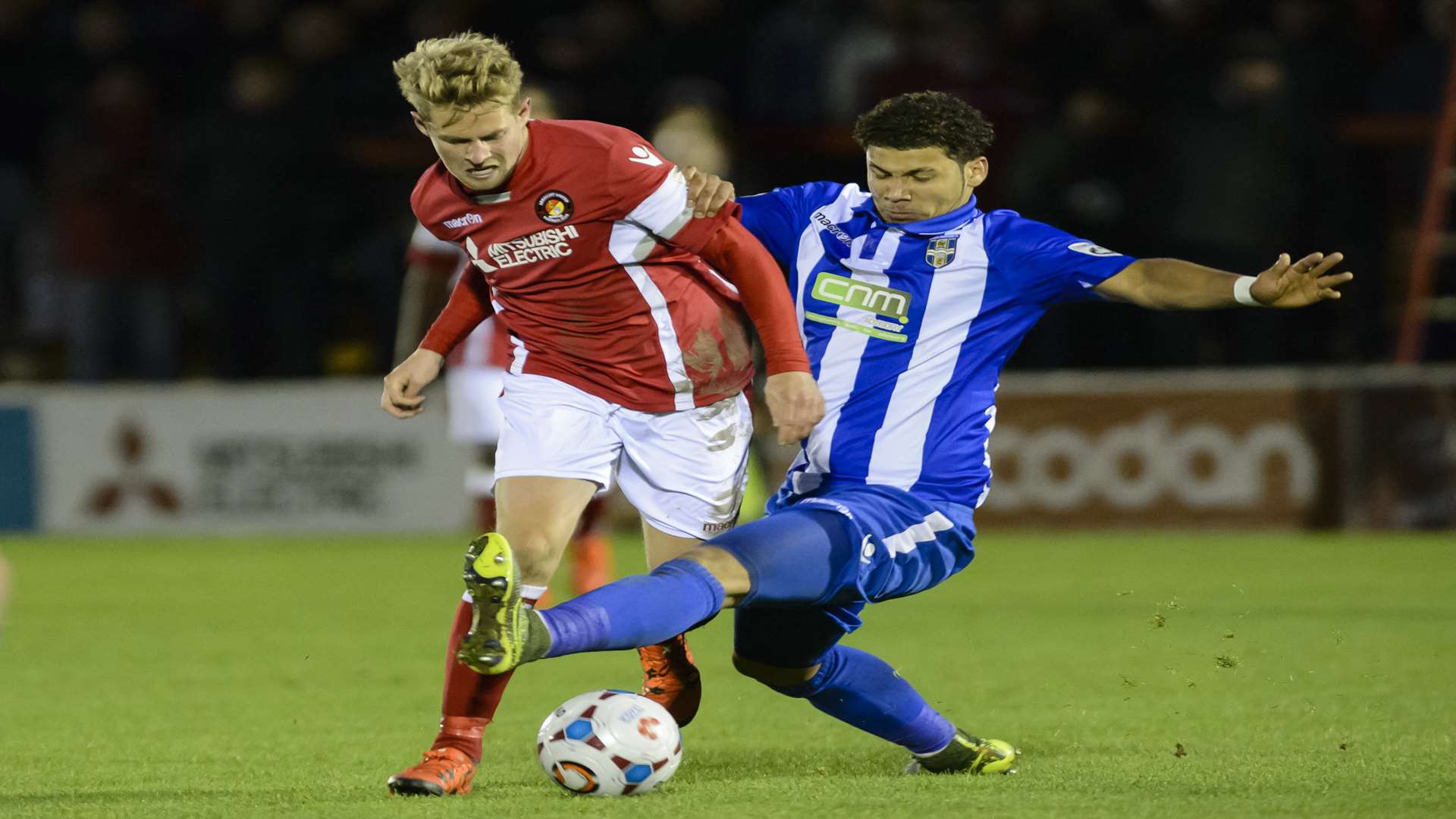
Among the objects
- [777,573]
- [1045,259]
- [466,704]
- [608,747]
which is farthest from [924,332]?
[466,704]

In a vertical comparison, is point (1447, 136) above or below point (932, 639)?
above

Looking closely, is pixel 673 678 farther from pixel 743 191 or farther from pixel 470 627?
pixel 743 191

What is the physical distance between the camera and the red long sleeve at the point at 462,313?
4.75 m

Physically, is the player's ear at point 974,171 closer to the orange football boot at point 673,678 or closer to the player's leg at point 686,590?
the player's leg at point 686,590

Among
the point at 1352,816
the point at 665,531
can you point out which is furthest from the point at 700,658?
the point at 1352,816

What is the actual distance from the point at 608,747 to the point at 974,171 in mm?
1527

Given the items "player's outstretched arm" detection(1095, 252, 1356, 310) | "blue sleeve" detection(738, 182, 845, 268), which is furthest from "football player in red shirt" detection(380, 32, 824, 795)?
"player's outstretched arm" detection(1095, 252, 1356, 310)

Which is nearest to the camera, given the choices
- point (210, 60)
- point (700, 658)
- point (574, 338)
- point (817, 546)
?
point (817, 546)

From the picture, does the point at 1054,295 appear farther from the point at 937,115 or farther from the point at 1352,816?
the point at 1352,816

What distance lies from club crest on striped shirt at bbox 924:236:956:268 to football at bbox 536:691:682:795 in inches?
46.2

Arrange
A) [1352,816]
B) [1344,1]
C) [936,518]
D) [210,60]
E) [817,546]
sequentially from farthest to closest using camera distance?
1. [210,60]
2. [1344,1]
3. [936,518]
4. [817,546]
5. [1352,816]

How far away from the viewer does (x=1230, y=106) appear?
1071cm

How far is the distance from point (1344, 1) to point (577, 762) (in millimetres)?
9109

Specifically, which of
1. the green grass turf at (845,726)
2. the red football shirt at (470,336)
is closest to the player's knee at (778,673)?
the green grass turf at (845,726)
